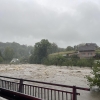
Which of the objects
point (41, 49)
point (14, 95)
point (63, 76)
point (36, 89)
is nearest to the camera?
point (14, 95)

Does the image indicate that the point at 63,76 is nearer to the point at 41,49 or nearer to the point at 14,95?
the point at 14,95

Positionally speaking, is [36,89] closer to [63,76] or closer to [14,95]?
[14,95]

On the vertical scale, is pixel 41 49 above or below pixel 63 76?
above

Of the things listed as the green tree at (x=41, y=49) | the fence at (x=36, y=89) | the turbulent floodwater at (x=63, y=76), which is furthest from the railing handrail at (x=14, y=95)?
the green tree at (x=41, y=49)

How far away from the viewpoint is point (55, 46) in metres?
116

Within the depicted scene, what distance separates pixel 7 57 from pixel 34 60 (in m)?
19.2

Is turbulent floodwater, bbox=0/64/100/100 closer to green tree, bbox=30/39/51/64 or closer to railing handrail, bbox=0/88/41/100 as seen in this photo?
railing handrail, bbox=0/88/41/100

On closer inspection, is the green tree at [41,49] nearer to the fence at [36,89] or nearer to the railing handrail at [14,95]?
the fence at [36,89]

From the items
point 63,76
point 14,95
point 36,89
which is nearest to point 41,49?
point 63,76

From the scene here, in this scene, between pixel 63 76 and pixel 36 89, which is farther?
pixel 63 76

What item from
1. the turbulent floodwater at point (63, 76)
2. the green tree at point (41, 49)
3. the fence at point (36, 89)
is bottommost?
the turbulent floodwater at point (63, 76)

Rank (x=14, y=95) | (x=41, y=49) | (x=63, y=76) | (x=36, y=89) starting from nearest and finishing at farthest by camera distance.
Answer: (x=14, y=95)
(x=36, y=89)
(x=63, y=76)
(x=41, y=49)

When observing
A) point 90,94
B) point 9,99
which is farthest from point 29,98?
point 90,94

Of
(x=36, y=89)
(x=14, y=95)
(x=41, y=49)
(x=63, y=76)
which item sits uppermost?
(x=41, y=49)
